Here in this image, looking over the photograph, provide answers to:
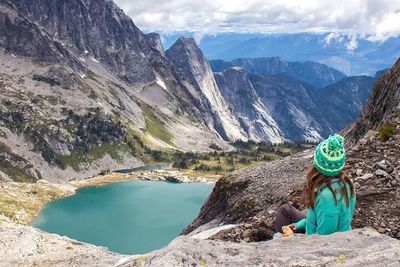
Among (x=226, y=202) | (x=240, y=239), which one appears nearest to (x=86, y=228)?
(x=226, y=202)

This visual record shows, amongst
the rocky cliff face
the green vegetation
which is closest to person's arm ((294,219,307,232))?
the green vegetation

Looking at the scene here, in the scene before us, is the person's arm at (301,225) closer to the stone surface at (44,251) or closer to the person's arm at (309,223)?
the person's arm at (309,223)

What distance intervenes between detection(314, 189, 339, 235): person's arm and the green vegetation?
1352 cm

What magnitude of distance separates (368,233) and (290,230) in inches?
88.8

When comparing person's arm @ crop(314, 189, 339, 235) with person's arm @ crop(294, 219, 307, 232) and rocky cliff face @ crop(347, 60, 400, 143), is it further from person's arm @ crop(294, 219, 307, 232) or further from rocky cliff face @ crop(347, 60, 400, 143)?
rocky cliff face @ crop(347, 60, 400, 143)

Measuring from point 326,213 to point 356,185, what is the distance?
31.6 ft

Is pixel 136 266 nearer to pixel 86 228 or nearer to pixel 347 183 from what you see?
pixel 347 183

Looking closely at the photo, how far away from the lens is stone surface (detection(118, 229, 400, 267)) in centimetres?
1189

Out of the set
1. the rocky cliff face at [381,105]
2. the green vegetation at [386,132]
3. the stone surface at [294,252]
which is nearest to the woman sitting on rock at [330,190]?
the stone surface at [294,252]

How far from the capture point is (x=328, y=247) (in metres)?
12.4

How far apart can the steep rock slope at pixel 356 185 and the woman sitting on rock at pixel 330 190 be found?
18.8ft

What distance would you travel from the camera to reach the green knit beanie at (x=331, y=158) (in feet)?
40.2

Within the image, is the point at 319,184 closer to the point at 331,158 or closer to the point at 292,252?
the point at 331,158

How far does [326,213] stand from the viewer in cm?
1241
